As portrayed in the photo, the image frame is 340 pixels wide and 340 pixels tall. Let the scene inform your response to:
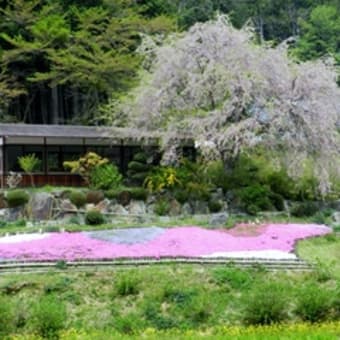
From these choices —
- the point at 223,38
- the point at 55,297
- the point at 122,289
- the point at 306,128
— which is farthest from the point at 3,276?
the point at 223,38

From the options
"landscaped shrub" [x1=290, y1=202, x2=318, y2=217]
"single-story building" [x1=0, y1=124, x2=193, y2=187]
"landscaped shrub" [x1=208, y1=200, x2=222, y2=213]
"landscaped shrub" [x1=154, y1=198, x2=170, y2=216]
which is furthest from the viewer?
"single-story building" [x1=0, y1=124, x2=193, y2=187]

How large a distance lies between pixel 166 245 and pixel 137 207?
8.74 m

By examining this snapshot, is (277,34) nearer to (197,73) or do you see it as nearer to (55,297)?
(197,73)

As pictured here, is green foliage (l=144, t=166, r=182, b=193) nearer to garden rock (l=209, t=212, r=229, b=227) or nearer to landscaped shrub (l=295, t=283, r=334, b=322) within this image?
garden rock (l=209, t=212, r=229, b=227)

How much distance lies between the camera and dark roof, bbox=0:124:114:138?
26828mm

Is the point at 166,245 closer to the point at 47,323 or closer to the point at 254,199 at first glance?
the point at 47,323

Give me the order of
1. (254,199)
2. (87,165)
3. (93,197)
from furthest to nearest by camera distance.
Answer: (87,165) < (93,197) < (254,199)

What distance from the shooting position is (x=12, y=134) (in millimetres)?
26562

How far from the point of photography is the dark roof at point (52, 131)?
26828mm

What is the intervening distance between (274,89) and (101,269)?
1341cm

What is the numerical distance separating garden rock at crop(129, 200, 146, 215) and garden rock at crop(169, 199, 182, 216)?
1037mm

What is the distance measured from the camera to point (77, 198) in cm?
2261

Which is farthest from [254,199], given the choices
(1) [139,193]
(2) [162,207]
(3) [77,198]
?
(3) [77,198]

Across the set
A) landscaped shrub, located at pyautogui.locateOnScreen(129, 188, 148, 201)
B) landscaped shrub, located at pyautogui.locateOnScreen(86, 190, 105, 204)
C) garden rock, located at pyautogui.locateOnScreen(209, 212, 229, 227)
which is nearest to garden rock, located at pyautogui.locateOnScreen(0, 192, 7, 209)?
landscaped shrub, located at pyautogui.locateOnScreen(86, 190, 105, 204)
